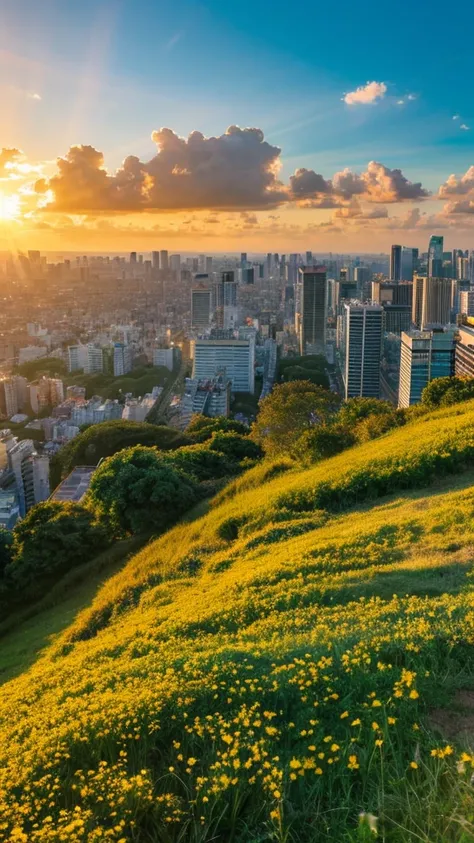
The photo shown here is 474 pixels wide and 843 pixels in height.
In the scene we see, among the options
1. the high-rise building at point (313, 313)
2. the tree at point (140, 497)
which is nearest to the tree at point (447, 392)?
the tree at point (140, 497)

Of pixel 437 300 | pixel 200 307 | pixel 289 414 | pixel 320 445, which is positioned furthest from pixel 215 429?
pixel 200 307

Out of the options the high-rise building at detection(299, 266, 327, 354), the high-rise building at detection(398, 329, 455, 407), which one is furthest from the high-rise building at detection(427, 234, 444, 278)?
the high-rise building at detection(398, 329, 455, 407)

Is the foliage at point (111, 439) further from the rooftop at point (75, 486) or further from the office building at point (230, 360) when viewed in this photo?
the office building at point (230, 360)

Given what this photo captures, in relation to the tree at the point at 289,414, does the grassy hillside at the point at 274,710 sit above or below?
above

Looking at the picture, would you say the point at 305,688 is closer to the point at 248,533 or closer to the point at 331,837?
the point at 331,837

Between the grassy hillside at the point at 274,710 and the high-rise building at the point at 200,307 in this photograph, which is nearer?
the grassy hillside at the point at 274,710

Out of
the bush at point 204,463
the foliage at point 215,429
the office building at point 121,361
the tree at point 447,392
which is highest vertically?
the tree at point 447,392

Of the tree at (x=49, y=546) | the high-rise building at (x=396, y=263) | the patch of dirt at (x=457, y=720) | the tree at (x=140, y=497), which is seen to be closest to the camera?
the patch of dirt at (x=457, y=720)
